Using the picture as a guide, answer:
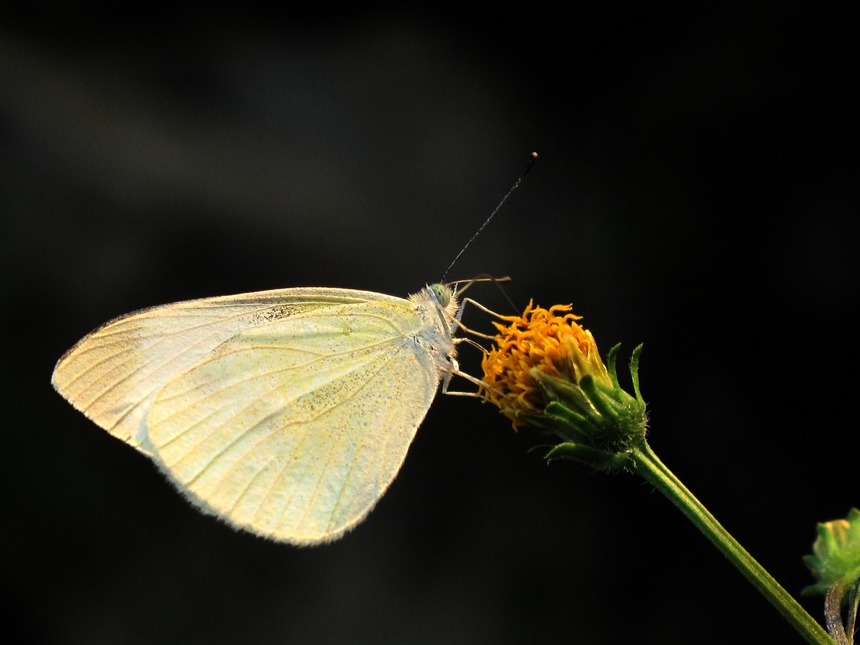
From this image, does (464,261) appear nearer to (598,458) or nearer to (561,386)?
(561,386)

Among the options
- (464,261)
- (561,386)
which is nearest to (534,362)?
(561,386)

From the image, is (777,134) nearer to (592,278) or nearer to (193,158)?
(592,278)

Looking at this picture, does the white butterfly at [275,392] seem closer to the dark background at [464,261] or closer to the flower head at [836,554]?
the flower head at [836,554]

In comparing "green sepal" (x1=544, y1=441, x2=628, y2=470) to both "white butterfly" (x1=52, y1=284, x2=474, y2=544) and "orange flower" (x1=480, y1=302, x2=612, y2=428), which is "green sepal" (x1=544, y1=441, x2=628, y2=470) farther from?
"white butterfly" (x1=52, y1=284, x2=474, y2=544)

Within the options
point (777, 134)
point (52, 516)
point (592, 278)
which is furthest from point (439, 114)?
point (52, 516)

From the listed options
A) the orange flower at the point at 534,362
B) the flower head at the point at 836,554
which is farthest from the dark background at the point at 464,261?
the flower head at the point at 836,554

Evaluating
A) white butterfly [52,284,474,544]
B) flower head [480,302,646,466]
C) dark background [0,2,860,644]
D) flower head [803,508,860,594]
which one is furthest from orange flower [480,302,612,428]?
dark background [0,2,860,644]
